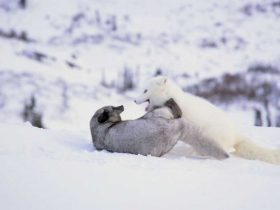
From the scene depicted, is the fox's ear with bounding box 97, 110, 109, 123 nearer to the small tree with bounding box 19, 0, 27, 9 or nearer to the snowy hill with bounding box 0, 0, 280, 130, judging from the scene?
the snowy hill with bounding box 0, 0, 280, 130

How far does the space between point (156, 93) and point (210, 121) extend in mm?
741

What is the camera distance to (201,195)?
3924 mm

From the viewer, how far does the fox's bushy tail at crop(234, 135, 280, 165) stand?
5.53 metres

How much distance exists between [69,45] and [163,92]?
2864 centimetres

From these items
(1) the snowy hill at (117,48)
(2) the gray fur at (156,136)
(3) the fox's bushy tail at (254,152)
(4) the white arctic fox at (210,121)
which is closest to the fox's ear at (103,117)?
(2) the gray fur at (156,136)

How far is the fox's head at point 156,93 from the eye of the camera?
6137 mm

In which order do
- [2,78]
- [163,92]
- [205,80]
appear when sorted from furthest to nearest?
[205,80] → [2,78] → [163,92]

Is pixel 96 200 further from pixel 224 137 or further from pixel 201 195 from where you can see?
pixel 224 137

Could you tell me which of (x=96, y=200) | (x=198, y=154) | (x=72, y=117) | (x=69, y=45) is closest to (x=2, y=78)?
(x=72, y=117)

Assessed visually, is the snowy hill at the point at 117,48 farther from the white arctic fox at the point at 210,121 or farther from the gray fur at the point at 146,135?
the gray fur at the point at 146,135

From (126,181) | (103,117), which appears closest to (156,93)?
(103,117)

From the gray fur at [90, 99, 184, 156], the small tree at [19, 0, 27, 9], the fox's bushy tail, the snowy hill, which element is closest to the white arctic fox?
the fox's bushy tail

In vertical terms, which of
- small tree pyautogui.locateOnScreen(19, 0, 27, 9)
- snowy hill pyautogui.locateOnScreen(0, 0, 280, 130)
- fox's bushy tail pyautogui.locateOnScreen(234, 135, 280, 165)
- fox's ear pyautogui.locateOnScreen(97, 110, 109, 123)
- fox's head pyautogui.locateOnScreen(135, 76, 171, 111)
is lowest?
snowy hill pyautogui.locateOnScreen(0, 0, 280, 130)

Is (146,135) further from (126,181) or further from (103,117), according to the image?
(126,181)
